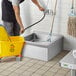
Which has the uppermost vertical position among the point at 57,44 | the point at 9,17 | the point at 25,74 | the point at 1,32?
the point at 9,17

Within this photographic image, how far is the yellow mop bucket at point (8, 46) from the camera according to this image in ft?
9.66

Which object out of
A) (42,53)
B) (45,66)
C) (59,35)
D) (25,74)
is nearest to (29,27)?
(59,35)

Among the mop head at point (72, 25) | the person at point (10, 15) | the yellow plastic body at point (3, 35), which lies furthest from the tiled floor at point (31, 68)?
the person at point (10, 15)

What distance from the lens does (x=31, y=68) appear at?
2.77m

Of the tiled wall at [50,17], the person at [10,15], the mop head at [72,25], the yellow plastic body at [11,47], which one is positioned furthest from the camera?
the tiled wall at [50,17]

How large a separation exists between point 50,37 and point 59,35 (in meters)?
0.15

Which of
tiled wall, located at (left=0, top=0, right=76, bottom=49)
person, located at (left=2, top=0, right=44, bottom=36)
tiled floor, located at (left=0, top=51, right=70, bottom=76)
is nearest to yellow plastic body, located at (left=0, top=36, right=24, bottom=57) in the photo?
tiled floor, located at (left=0, top=51, right=70, bottom=76)

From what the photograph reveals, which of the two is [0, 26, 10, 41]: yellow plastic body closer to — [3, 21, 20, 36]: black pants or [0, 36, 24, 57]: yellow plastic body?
[0, 36, 24, 57]: yellow plastic body

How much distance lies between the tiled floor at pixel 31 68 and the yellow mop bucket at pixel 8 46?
0.12m

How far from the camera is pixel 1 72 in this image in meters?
2.64

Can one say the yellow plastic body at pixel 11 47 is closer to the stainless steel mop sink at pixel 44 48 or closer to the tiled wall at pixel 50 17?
the stainless steel mop sink at pixel 44 48

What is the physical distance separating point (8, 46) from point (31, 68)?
18.3 inches

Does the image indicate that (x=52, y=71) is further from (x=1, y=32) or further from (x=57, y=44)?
(x=1, y=32)

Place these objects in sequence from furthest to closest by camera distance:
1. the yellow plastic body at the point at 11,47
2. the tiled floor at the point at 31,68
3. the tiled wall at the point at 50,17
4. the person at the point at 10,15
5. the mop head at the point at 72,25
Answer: the tiled wall at the point at 50,17 → the person at the point at 10,15 → the mop head at the point at 72,25 → the yellow plastic body at the point at 11,47 → the tiled floor at the point at 31,68
